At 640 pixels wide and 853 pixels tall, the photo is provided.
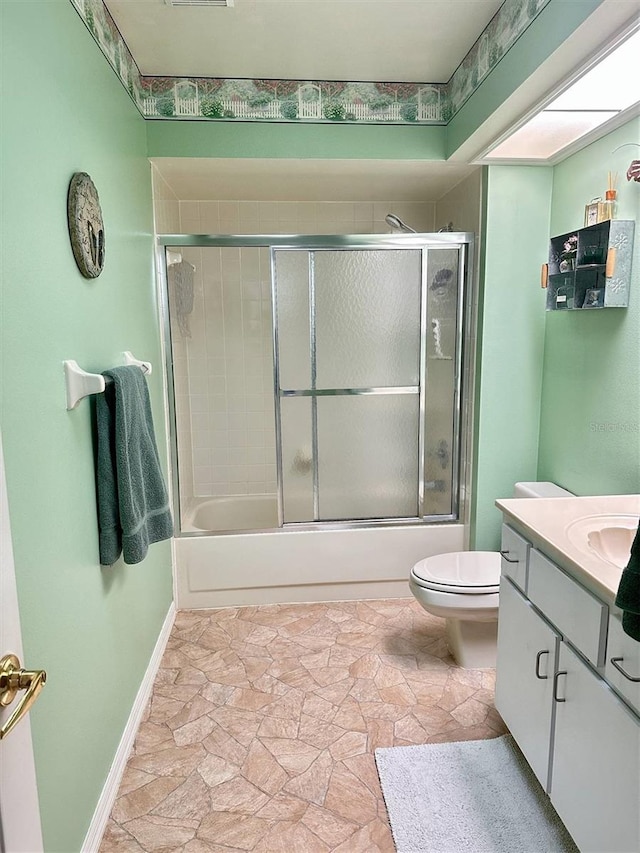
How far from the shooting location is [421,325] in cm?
283

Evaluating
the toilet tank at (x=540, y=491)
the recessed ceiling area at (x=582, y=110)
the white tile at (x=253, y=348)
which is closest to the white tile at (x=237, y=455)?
the white tile at (x=253, y=348)

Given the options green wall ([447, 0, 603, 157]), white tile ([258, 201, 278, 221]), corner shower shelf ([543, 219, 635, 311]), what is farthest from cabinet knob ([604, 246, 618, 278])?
white tile ([258, 201, 278, 221])

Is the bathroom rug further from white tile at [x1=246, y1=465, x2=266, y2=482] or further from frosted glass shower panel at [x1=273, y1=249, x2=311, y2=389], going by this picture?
white tile at [x1=246, y1=465, x2=266, y2=482]

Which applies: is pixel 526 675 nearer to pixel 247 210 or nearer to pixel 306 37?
pixel 306 37

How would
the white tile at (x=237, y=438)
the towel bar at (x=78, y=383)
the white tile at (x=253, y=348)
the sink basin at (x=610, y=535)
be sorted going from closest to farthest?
the towel bar at (x=78, y=383) < the sink basin at (x=610, y=535) < the white tile at (x=253, y=348) < the white tile at (x=237, y=438)

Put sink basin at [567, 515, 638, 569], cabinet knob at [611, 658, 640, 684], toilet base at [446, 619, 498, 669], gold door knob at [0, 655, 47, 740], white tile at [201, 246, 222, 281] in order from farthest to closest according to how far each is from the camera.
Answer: white tile at [201, 246, 222, 281] < toilet base at [446, 619, 498, 669] < sink basin at [567, 515, 638, 569] < cabinet knob at [611, 658, 640, 684] < gold door knob at [0, 655, 47, 740]

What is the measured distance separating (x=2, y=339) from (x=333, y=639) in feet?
6.82

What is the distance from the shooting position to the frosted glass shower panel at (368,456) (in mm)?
2889

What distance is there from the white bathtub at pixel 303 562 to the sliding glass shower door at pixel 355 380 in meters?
0.12

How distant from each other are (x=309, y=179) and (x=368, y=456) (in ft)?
5.14

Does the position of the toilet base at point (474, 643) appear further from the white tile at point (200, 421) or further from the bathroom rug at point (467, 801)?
the white tile at point (200, 421)

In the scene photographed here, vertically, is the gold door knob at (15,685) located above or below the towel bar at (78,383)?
below

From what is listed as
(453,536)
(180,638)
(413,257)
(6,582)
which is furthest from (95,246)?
(453,536)

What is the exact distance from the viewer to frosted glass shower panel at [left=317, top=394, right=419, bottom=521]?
9.48 ft
